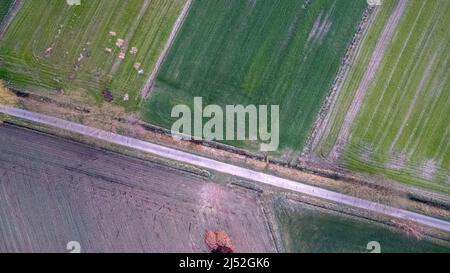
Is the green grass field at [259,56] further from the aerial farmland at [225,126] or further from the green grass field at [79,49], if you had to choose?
the green grass field at [79,49]

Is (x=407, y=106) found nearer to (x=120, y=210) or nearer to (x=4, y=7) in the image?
(x=120, y=210)

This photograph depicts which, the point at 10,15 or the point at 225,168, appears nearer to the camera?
the point at 225,168

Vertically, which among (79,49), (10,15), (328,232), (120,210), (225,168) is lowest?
(120,210)

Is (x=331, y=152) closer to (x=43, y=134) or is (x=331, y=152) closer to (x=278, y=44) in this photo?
(x=278, y=44)

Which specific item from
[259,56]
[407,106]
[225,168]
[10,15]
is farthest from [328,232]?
[10,15]

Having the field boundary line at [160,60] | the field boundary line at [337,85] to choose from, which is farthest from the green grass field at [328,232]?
the field boundary line at [160,60]

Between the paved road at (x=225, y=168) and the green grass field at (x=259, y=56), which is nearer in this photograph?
the paved road at (x=225, y=168)
